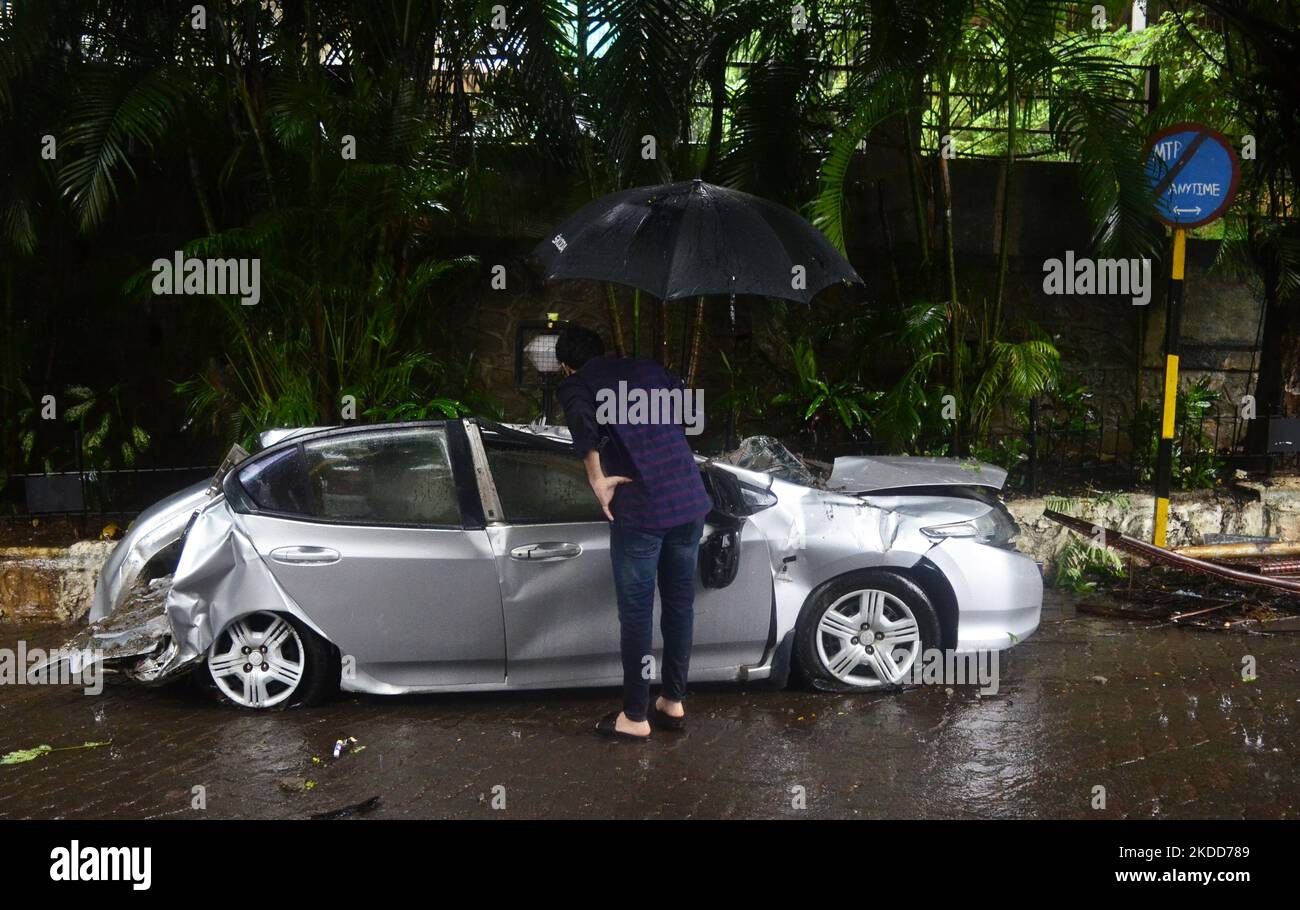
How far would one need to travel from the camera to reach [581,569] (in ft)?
17.9

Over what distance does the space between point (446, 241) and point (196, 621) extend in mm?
5339

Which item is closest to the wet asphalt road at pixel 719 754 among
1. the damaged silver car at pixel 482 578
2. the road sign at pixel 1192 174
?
the damaged silver car at pixel 482 578

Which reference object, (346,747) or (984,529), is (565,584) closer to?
(346,747)

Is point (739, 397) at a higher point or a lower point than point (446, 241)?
lower

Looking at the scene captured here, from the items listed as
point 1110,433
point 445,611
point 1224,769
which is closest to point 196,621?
point 445,611

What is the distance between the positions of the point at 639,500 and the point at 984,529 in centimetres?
193

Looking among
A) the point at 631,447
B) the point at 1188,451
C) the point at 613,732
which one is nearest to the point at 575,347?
the point at 631,447

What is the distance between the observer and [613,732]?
17.2 ft

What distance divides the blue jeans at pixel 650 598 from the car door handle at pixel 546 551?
297 mm

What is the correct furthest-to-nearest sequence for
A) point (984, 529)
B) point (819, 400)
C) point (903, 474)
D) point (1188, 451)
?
point (1188, 451) → point (819, 400) → point (903, 474) → point (984, 529)

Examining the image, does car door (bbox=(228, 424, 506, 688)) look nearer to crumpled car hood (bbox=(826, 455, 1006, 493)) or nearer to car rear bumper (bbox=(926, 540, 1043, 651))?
crumpled car hood (bbox=(826, 455, 1006, 493))

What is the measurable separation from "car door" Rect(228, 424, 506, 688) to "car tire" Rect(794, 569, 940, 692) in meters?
1.45

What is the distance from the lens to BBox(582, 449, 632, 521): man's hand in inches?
195

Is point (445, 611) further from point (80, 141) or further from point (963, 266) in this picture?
point (963, 266)
